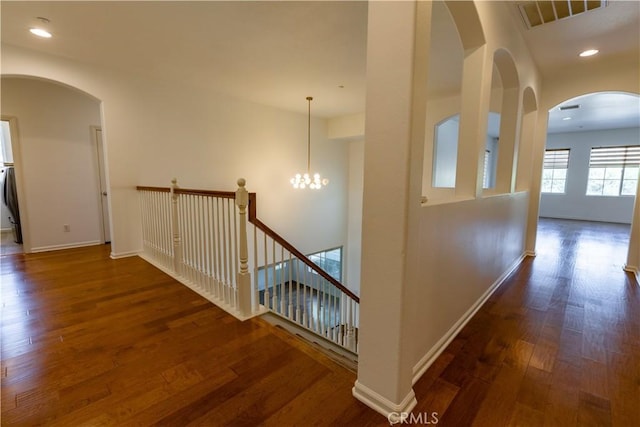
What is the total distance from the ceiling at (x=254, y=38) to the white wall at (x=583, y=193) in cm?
629

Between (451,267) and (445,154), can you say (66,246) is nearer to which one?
(451,267)

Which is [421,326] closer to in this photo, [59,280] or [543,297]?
[543,297]

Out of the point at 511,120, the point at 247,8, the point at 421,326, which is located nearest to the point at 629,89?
the point at 511,120

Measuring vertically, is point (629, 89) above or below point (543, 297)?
above

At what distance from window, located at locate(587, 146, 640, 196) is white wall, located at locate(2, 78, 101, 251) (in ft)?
39.9

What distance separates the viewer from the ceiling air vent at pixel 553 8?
2434mm

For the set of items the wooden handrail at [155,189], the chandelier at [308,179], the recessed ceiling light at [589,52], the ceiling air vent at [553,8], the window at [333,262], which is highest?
the ceiling air vent at [553,8]

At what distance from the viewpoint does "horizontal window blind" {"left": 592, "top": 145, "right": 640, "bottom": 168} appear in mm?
7504

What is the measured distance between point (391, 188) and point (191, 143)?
4278mm

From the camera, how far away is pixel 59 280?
3.10 m

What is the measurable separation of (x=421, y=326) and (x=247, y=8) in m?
2.83

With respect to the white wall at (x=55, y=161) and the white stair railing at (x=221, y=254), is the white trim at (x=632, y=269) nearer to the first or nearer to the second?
the white stair railing at (x=221, y=254)

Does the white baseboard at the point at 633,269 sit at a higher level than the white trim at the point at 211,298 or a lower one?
higher

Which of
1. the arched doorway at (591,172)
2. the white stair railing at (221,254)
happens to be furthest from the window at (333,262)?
the arched doorway at (591,172)
